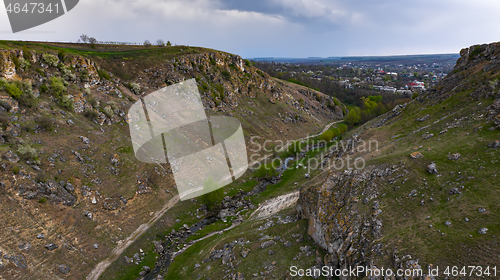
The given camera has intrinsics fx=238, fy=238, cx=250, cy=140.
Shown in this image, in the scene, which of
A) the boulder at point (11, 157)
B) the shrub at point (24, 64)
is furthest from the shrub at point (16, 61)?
the boulder at point (11, 157)

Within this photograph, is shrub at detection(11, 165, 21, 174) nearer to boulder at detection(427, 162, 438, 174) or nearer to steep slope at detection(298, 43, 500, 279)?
steep slope at detection(298, 43, 500, 279)

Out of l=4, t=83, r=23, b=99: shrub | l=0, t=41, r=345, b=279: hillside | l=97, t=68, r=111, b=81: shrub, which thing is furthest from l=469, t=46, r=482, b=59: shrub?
l=4, t=83, r=23, b=99: shrub

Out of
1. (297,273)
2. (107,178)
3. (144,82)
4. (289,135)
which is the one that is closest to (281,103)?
(289,135)

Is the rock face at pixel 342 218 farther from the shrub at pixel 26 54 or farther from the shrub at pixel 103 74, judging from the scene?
the shrub at pixel 26 54

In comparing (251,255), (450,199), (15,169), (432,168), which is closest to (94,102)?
(15,169)

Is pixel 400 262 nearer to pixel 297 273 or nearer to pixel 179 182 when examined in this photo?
pixel 297 273
